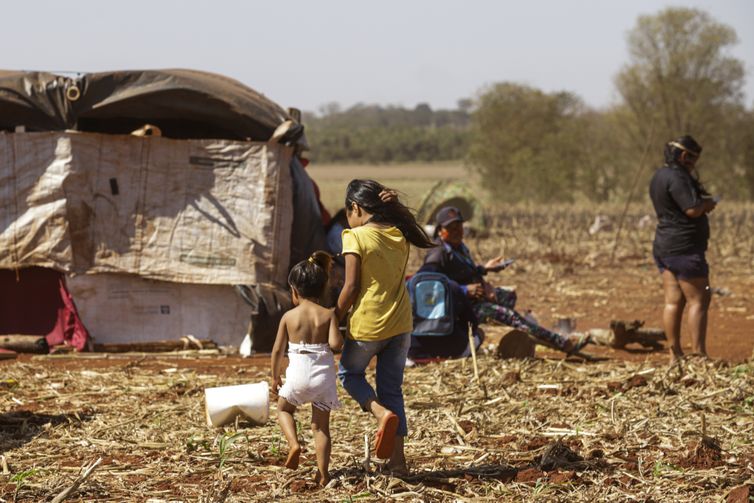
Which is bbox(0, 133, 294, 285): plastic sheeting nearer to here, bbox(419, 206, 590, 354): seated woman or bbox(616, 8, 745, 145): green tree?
bbox(419, 206, 590, 354): seated woman

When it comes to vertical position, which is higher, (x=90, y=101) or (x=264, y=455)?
(x=90, y=101)

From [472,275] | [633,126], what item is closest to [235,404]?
[472,275]

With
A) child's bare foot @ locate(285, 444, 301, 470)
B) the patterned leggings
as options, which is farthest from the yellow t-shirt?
the patterned leggings

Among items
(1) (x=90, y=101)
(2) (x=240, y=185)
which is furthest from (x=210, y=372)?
(1) (x=90, y=101)

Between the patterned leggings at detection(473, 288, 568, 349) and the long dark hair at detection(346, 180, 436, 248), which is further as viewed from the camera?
the patterned leggings at detection(473, 288, 568, 349)

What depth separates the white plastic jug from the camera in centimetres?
626

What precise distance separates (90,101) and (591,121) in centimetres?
2761

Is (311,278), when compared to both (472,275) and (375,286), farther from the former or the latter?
(472,275)

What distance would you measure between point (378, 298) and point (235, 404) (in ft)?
5.38

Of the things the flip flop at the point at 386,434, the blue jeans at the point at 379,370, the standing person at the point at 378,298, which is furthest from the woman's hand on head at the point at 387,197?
the flip flop at the point at 386,434

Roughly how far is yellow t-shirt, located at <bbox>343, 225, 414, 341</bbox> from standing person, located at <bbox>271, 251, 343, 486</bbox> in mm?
133

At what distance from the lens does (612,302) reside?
13156 mm

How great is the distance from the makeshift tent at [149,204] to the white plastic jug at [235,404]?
302 cm

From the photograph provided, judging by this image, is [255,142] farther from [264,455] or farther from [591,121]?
[591,121]
